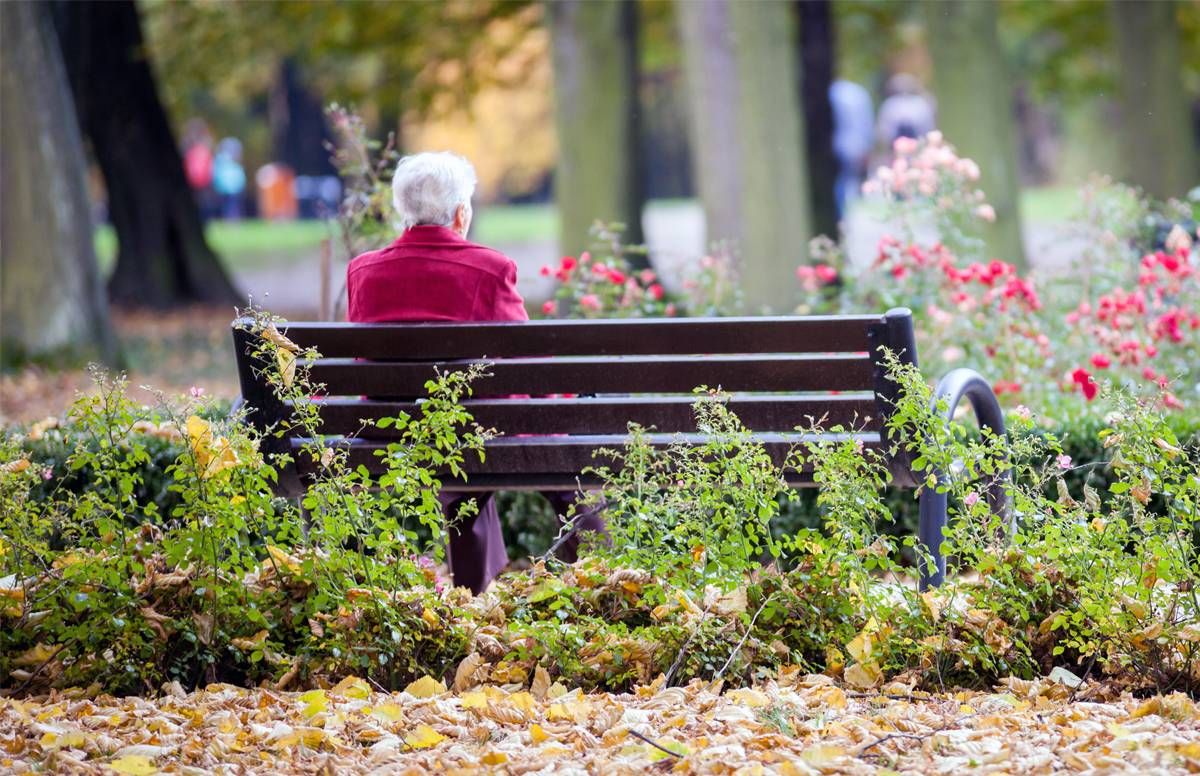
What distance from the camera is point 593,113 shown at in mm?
15156

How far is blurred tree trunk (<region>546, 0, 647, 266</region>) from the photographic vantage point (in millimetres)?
14984

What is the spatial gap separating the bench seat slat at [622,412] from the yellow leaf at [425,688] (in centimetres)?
84

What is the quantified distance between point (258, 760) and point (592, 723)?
0.66 metres

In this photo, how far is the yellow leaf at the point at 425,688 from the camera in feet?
12.9

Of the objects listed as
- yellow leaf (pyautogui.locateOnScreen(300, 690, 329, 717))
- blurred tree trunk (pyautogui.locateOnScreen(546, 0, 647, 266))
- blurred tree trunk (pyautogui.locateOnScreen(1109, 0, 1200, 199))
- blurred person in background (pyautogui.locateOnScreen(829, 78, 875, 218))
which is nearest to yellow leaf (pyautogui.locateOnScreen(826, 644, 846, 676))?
yellow leaf (pyautogui.locateOnScreen(300, 690, 329, 717))

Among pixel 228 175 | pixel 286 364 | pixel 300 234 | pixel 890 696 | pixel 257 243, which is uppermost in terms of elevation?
pixel 228 175

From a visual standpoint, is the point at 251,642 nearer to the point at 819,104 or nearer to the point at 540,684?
the point at 540,684

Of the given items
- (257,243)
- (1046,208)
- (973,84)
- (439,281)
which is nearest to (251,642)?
(439,281)

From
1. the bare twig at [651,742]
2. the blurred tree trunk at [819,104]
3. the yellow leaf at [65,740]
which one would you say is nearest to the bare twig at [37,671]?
the yellow leaf at [65,740]

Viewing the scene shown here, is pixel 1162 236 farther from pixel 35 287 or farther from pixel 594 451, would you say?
pixel 35 287

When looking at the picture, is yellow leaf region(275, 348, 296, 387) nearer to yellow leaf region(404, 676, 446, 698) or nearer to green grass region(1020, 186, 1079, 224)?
yellow leaf region(404, 676, 446, 698)

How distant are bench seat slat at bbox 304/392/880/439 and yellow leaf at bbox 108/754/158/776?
1353mm

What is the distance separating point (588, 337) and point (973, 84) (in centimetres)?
996

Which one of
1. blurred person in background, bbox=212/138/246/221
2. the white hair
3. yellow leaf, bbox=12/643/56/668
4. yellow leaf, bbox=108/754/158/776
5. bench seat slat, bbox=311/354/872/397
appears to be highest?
blurred person in background, bbox=212/138/246/221
